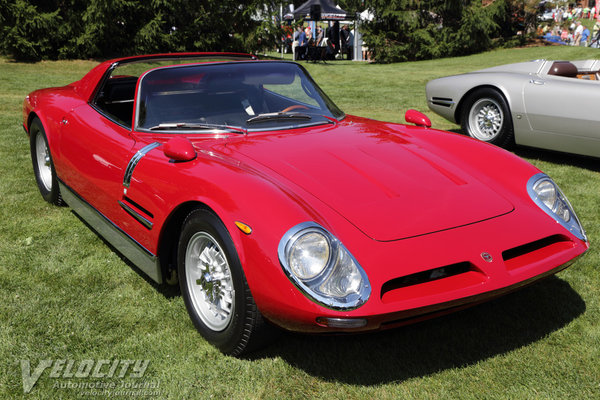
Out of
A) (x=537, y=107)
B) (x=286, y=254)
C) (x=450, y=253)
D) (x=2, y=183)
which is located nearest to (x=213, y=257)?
(x=286, y=254)

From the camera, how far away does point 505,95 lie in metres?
6.28

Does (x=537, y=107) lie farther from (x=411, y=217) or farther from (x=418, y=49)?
(x=418, y=49)

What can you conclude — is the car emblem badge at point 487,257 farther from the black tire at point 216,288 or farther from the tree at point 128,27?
the tree at point 128,27

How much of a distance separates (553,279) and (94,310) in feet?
8.54

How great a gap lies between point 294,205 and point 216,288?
60 cm

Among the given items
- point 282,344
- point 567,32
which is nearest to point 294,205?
point 282,344

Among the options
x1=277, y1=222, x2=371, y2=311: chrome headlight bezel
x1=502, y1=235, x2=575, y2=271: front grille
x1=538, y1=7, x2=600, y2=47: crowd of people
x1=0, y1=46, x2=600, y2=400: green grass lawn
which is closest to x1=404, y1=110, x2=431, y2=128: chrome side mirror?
x1=0, y1=46, x2=600, y2=400: green grass lawn

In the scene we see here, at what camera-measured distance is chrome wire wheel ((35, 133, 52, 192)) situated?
4.67 meters

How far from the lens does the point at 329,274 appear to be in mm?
2104

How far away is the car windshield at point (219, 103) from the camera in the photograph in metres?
3.22

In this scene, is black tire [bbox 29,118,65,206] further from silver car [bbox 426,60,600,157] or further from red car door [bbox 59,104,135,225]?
silver car [bbox 426,60,600,157]

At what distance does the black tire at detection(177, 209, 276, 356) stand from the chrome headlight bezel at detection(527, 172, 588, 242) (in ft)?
4.74

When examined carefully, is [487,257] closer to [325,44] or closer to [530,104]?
[530,104]

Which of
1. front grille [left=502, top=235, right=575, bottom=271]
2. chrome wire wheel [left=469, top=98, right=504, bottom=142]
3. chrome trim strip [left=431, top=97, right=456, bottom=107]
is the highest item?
front grille [left=502, top=235, right=575, bottom=271]
